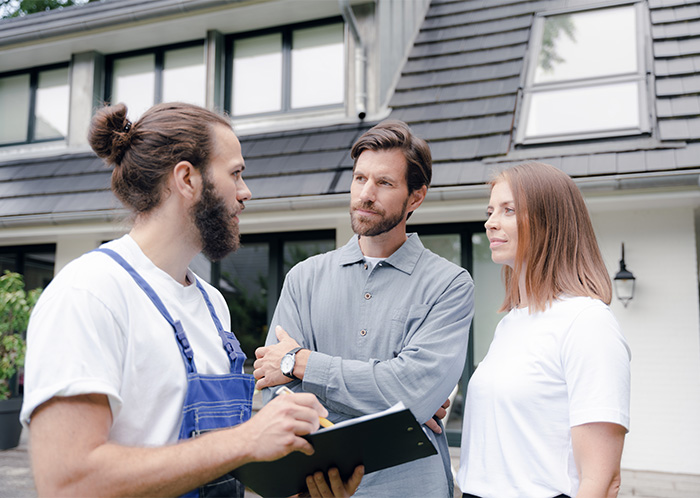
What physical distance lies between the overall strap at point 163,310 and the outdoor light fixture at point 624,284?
499 cm

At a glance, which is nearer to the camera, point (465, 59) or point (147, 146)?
point (147, 146)

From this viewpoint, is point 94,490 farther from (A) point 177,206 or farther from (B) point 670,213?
(B) point 670,213

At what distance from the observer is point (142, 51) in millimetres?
8258

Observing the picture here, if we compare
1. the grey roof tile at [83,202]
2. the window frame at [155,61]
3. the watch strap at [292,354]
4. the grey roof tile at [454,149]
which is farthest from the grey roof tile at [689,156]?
the window frame at [155,61]

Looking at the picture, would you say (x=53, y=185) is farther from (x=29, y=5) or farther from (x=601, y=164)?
(x=29, y=5)

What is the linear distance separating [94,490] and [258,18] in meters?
7.14

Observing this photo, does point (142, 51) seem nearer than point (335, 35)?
No

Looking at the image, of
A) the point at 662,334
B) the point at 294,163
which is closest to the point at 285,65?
the point at 294,163

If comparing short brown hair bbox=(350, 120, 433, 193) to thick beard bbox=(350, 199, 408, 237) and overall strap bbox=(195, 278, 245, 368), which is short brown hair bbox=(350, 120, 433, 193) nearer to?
thick beard bbox=(350, 199, 408, 237)

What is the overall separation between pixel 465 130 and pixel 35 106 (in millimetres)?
6730

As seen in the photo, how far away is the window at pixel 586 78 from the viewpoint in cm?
570

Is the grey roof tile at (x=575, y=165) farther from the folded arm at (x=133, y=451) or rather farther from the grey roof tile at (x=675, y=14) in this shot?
the folded arm at (x=133, y=451)

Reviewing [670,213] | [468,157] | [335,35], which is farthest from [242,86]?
[670,213]

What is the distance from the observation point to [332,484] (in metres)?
1.56
